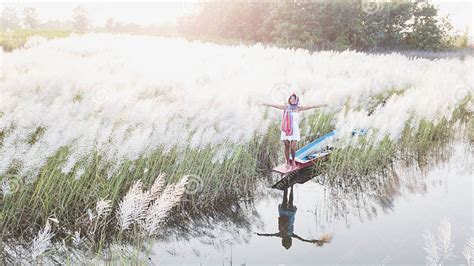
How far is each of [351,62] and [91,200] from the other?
1091 cm

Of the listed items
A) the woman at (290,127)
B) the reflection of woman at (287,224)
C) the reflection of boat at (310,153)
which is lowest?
the reflection of woman at (287,224)

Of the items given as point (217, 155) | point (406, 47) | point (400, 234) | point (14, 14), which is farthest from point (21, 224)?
point (14, 14)

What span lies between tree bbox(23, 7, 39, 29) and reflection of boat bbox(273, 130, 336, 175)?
45.9m

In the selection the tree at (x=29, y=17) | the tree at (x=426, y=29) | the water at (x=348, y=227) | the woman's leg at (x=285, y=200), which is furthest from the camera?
the tree at (x=29, y=17)

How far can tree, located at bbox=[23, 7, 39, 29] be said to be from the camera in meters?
47.7

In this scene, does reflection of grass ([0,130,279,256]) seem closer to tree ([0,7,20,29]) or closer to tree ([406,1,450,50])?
tree ([406,1,450,50])

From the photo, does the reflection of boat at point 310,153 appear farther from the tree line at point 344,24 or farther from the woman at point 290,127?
the tree line at point 344,24

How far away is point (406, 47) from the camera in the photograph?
28.5 meters

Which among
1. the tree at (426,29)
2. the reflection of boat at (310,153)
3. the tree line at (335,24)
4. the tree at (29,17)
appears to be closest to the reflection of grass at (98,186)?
the reflection of boat at (310,153)

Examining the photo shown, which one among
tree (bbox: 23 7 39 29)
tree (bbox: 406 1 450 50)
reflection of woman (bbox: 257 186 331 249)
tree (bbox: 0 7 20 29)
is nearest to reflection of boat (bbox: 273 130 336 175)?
reflection of woman (bbox: 257 186 331 249)

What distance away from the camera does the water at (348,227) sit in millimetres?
4551

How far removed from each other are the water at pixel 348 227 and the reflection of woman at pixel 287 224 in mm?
52

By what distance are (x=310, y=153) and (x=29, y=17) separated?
4825 centimetres

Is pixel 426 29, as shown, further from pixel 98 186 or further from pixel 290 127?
pixel 98 186
